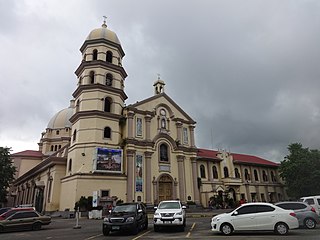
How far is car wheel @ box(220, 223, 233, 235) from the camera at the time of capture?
41.3 feet

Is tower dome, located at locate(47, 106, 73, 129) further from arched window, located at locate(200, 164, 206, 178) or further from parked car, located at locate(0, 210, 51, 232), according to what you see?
parked car, located at locate(0, 210, 51, 232)

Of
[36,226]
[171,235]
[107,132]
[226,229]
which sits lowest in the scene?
[171,235]

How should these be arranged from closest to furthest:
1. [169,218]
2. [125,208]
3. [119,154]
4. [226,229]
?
1. [226,229]
2. [169,218]
3. [125,208]
4. [119,154]

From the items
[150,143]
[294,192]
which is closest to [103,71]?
[150,143]

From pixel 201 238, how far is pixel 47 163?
30.0m

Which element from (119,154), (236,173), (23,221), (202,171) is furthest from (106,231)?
(236,173)

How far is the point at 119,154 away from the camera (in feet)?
104

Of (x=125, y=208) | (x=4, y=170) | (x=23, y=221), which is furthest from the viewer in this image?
(x=4, y=170)

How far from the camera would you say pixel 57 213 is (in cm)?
2934

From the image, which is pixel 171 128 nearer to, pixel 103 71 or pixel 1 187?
pixel 103 71

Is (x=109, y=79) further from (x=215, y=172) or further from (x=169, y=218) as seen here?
(x=169, y=218)

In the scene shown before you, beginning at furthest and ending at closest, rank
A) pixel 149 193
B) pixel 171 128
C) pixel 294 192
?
pixel 294 192 < pixel 171 128 < pixel 149 193

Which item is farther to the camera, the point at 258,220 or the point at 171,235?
the point at 171,235

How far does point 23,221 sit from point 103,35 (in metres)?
26.2
